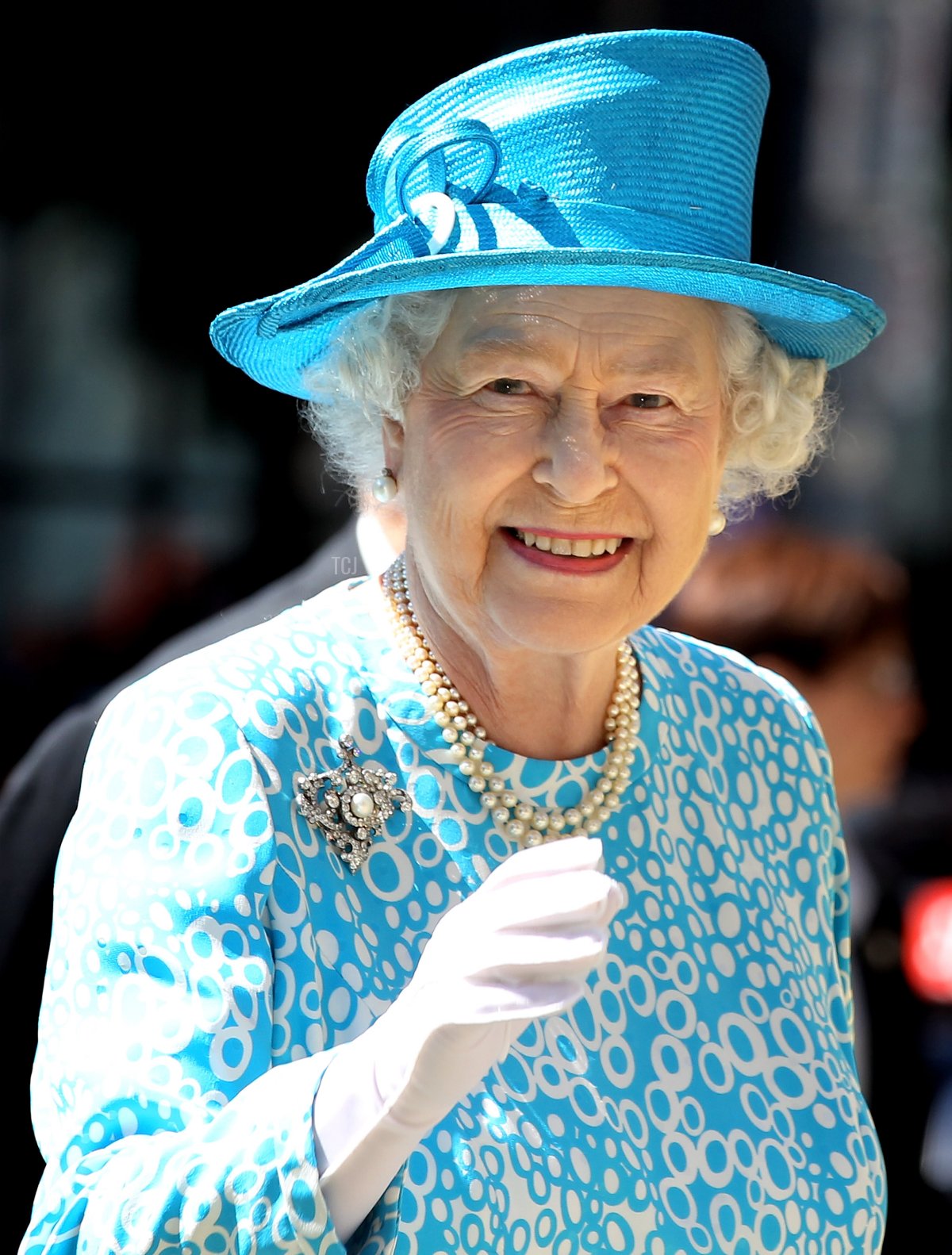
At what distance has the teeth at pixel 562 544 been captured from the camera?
1982mm

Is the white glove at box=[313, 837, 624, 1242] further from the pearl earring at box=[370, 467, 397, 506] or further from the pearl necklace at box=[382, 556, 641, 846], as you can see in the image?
the pearl earring at box=[370, 467, 397, 506]

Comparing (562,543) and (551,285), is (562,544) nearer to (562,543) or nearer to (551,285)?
(562,543)

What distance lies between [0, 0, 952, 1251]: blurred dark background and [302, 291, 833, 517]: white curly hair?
3220 millimetres

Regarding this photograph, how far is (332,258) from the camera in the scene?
5574mm

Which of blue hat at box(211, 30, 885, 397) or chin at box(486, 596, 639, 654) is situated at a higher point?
blue hat at box(211, 30, 885, 397)

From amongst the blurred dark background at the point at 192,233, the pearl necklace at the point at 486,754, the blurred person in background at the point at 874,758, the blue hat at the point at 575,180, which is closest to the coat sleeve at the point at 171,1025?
the pearl necklace at the point at 486,754

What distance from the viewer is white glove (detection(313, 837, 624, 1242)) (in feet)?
4.69

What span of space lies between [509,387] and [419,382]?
0.43 ft

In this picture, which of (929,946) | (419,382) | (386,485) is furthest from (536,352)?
(929,946)

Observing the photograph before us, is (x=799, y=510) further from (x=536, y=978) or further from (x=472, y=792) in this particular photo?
(x=536, y=978)

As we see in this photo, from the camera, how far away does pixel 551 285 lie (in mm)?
1950

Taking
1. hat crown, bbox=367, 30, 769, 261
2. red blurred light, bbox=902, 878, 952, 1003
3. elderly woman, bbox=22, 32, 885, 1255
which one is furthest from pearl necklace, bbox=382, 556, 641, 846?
red blurred light, bbox=902, 878, 952, 1003

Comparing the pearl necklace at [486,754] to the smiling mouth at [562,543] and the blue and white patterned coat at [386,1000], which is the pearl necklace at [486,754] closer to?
the blue and white patterned coat at [386,1000]

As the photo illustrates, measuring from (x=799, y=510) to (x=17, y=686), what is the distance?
334cm
